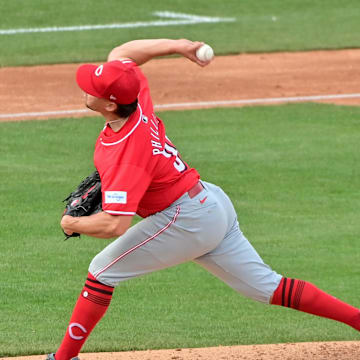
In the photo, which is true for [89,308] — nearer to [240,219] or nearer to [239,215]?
[240,219]

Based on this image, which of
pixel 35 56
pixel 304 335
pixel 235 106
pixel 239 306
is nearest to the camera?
pixel 304 335

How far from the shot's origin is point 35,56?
651 inches

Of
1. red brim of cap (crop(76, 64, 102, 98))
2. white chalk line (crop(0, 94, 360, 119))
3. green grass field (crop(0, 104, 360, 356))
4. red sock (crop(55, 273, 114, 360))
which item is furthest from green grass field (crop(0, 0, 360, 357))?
red brim of cap (crop(76, 64, 102, 98))

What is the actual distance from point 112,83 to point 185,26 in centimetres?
1376

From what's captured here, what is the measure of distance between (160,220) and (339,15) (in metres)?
15.2

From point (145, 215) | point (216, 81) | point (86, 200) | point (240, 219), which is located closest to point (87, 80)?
point (86, 200)

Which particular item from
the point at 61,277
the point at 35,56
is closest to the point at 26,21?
the point at 35,56

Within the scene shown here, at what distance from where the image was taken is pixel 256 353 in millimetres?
6055

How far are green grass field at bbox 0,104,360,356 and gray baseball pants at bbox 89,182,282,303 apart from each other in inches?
44.8

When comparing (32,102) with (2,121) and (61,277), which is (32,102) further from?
(61,277)

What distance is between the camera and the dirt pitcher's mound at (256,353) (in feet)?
19.6

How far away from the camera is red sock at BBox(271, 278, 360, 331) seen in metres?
5.50

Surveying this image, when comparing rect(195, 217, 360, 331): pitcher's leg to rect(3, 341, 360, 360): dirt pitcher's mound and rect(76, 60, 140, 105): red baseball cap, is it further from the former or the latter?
rect(76, 60, 140, 105): red baseball cap

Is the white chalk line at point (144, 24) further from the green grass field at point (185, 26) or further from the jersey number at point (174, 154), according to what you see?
the jersey number at point (174, 154)
